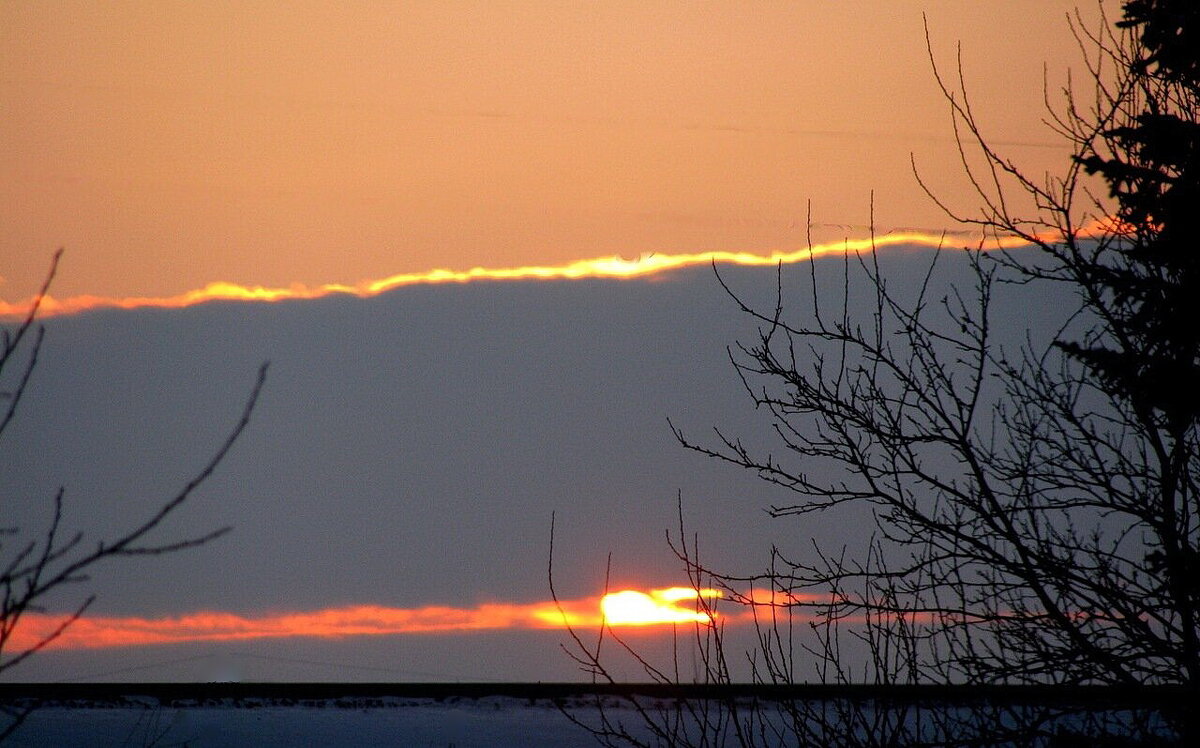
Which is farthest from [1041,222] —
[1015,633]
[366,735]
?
[366,735]

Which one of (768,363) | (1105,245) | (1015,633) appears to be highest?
(1105,245)

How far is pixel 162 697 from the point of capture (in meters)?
22.1

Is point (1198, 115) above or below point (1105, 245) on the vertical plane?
above

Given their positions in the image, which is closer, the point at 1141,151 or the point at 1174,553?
the point at 1174,553

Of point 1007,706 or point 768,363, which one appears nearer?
point 1007,706

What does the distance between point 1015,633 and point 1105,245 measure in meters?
2.59

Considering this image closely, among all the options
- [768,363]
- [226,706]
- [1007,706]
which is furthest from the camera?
[226,706]

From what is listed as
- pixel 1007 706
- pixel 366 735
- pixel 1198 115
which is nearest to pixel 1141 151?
pixel 1198 115

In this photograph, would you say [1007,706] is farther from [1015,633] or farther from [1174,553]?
[1174,553]

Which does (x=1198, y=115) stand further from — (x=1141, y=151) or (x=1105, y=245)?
(x=1105, y=245)

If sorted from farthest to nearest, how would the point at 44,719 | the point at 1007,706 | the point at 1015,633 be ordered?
the point at 44,719 → the point at 1015,633 → the point at 1007,706

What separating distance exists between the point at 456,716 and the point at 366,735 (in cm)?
228

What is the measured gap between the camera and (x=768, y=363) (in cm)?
754

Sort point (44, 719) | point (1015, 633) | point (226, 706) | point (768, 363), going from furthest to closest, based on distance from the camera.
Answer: point (226, 706) → point (44, 719) → point (768, 363) → point (1015, 633)
